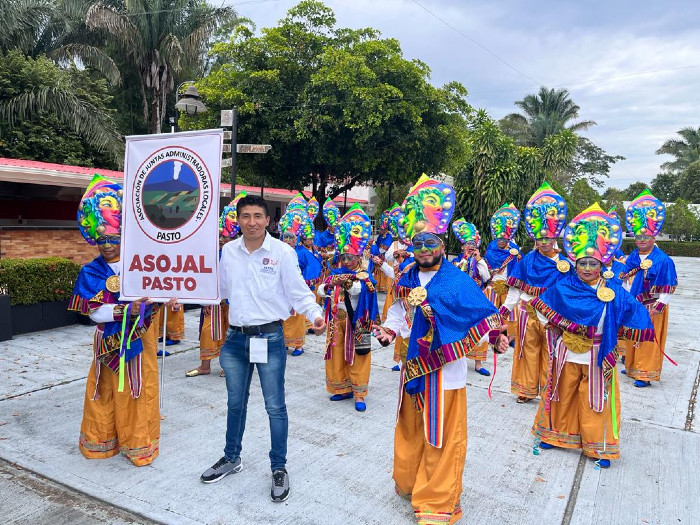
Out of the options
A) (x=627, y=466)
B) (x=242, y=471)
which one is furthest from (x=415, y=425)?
(x=627, y=466)

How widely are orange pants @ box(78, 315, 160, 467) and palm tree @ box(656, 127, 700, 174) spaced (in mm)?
55054

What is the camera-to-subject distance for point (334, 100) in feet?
41.8

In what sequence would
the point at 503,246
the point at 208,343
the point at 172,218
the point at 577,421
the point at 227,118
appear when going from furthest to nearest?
1. the point at 227,118
2. the point at 503,246
3. the point at 208,343
4. the point at 577,421
5. the point at 172,218

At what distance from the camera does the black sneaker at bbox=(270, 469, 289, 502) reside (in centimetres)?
356

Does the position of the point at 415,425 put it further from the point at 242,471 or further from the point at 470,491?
the point at 242,471

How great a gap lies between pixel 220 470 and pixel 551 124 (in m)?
39.5

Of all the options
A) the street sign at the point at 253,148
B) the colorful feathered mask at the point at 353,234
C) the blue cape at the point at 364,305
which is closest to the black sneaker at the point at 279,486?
the blue cape at the point at 364,305

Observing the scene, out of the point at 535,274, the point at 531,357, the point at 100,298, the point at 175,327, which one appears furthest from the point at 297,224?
the point at 100,298

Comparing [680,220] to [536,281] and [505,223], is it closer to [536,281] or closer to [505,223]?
[505,223]

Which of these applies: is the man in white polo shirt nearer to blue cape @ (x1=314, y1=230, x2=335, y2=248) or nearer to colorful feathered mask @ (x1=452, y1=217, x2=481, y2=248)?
colorful feathered mask @ (x1=452, y1=217, x2=481, y2=248)

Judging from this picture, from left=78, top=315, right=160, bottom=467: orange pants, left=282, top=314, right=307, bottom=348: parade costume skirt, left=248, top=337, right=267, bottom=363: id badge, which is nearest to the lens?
left=248, top=337, right=267, bottom=363: id badge

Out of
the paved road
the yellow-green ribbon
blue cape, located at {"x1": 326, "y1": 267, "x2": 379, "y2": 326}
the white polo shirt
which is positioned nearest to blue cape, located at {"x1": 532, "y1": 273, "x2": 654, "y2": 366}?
the yellow-green ribbon

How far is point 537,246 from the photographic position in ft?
18.6

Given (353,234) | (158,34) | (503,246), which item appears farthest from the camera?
(158,34)
